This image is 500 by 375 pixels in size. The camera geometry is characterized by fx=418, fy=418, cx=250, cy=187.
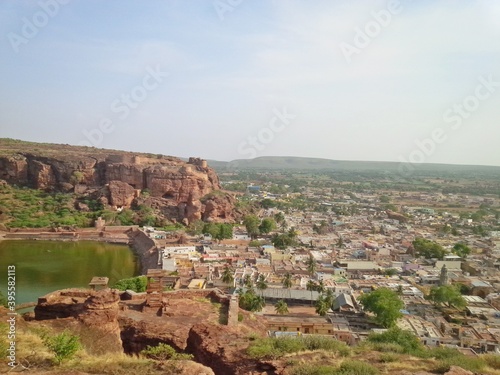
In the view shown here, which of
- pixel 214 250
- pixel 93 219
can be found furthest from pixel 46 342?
pixel 93 219

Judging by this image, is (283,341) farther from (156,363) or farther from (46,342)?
(46,342)

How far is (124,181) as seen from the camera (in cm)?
5306

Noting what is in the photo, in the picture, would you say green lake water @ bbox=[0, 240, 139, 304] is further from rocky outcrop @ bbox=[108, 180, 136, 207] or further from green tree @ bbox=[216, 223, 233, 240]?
rocky outcrop @ bbox=[108, 180, 136, 207]

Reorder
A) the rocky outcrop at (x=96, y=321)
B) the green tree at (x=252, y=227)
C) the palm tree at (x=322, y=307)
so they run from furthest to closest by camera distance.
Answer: the green tree at (x=252, y=227) < the palm tree at (x=322, y=307) < the rocky outcrop at (x=96, y=321)

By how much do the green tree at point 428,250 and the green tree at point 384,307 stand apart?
17.4 meters

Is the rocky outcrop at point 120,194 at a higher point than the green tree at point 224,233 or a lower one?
higher

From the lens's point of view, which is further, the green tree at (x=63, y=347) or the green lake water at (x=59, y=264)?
the green lake water at (x=59, y=264)

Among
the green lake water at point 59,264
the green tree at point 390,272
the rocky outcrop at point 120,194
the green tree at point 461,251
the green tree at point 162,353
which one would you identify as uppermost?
the green tree at point 162,353

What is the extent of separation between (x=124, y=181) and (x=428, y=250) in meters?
36.1

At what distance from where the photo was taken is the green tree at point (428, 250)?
3688 cm

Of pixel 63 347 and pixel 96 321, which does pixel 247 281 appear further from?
pixel 63 347

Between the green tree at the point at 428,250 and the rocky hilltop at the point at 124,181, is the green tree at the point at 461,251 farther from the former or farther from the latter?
the rocky hilltop at the point at 124,181

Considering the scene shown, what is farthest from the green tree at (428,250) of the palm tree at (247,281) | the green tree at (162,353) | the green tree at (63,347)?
the green tree at (63,347)

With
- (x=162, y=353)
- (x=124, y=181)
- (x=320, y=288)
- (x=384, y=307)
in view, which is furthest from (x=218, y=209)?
(x=162, y=353)
